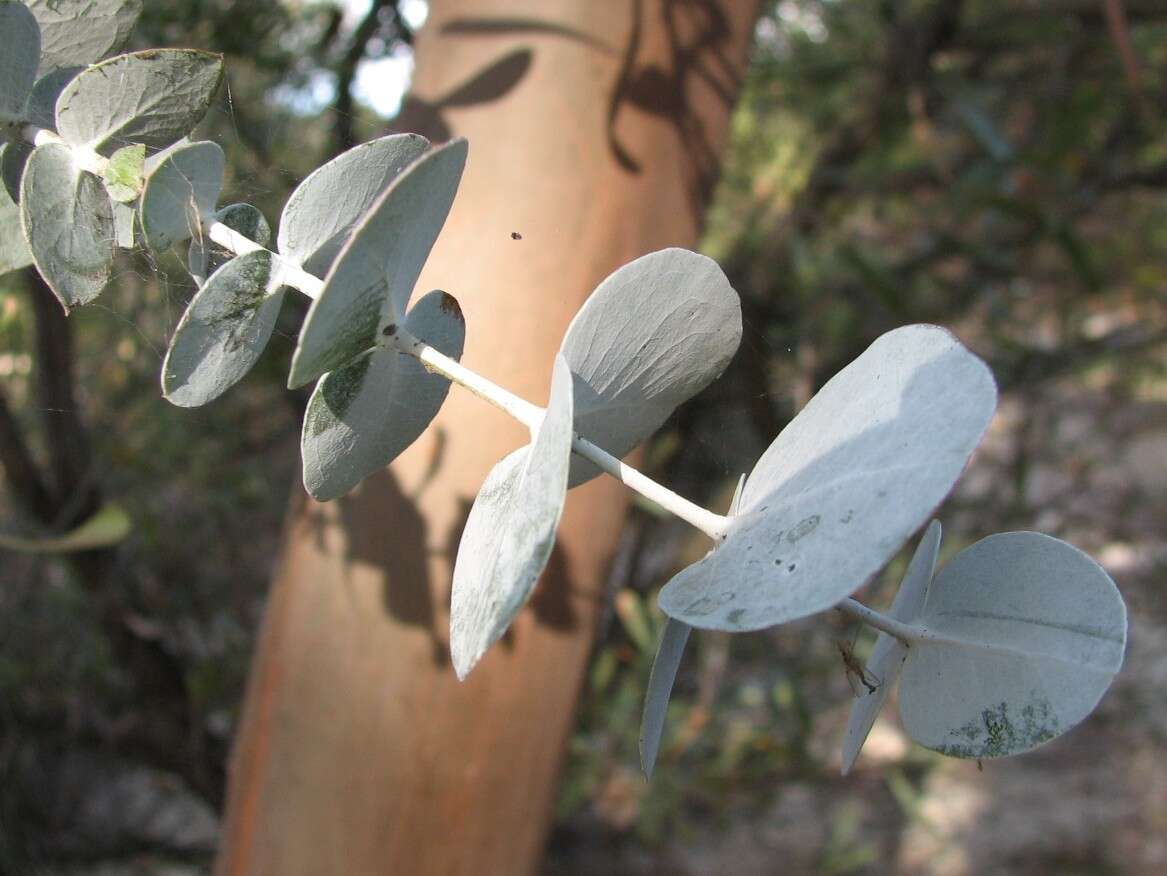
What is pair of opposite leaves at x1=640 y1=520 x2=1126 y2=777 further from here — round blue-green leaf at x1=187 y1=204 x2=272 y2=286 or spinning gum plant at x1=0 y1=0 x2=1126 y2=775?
round blue-green leaf at x1=187 y1=204 x2=272 y2=286

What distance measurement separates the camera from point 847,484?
0.15 meters

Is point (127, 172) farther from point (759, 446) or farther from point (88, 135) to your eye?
point (759, 446)

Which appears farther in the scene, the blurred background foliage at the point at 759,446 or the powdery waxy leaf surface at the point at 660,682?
the blurred background foliage at the point at 759,446

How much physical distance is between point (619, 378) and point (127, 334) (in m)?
0.82

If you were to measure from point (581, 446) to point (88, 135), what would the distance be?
0.12 m

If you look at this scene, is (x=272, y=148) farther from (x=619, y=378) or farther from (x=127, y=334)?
(x=619, y=378)

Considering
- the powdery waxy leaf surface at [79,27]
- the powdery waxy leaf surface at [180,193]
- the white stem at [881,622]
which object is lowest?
the white stem at [881,622]

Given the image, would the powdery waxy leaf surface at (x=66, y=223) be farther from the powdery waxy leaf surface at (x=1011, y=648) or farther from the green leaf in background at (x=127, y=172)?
the powdery waxy leaf surface at (x=1011, y=648)

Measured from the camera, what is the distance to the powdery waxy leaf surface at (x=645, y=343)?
0.17 meters

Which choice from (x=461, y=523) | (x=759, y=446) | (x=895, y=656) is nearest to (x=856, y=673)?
(x=895, y=656)

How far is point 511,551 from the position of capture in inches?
5.8

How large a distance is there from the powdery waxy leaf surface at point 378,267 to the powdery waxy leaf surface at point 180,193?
5 centimetres

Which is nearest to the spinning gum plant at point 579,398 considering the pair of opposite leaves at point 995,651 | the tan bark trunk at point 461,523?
the pair of opposite leaves at point 995,651

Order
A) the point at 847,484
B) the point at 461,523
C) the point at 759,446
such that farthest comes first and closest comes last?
the point at 759,446
the point at 461,523
the point at 847,484
